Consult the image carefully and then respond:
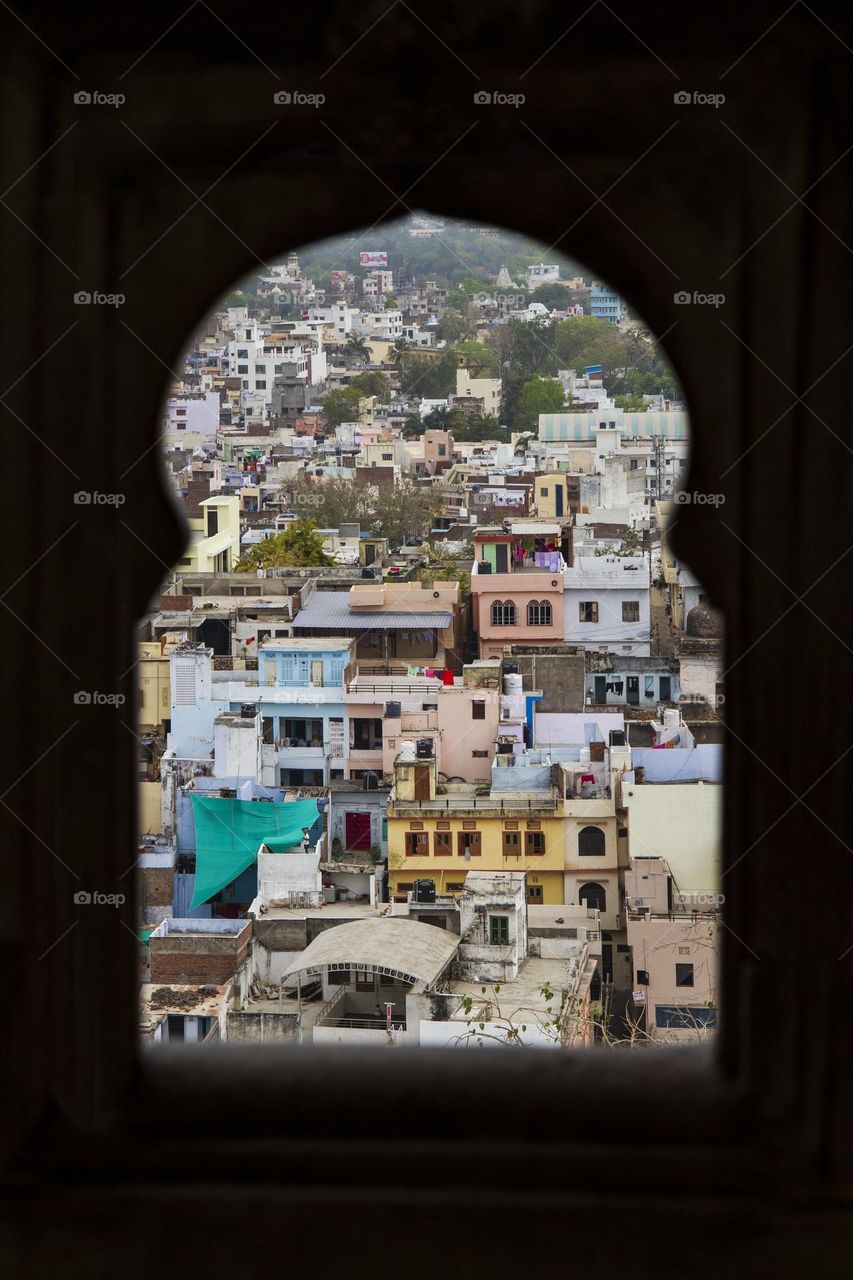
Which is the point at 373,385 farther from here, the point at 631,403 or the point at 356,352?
the point at 631,403

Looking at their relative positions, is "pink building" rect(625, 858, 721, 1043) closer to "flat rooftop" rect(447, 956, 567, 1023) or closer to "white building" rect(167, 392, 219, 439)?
"flat rooftop" rect(447, 956, 567, 1023)

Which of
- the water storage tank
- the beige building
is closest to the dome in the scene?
the beige building

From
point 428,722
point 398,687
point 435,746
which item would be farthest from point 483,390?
point 435,746

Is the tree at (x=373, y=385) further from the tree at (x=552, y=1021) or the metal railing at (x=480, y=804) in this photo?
the tree at (x=552, y=1021)

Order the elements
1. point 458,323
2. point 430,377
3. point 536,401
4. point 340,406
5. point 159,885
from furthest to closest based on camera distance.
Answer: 1. point 458,323
2. point 430,377
3. point 340,406
4. point 536,401
5. point 159,885

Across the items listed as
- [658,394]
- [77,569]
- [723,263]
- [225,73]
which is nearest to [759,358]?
[723,263]

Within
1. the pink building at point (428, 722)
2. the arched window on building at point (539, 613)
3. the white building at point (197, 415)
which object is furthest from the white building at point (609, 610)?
the white building at point (197, 415)
